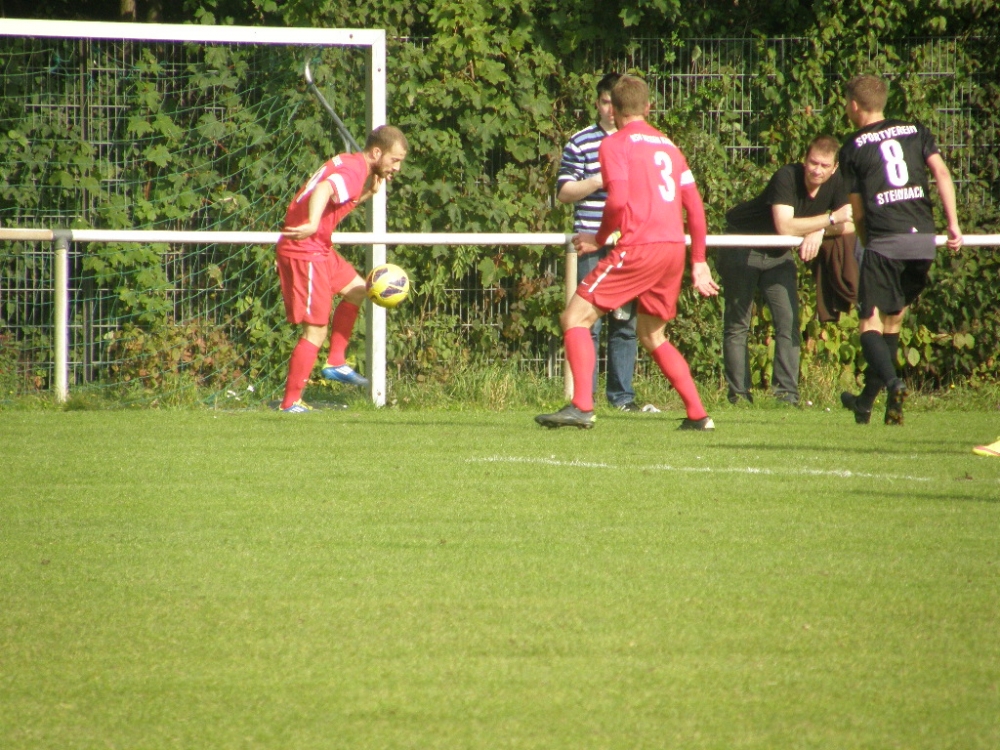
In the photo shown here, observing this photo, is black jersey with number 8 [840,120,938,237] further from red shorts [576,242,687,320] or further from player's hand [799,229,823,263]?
player's hand [799,229,823,263]

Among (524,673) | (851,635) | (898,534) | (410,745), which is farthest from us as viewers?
(898,534)

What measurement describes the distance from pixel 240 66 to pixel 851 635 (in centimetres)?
852

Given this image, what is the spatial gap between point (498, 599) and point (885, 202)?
16.2 feet

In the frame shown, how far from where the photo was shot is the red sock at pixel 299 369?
9.09 metres

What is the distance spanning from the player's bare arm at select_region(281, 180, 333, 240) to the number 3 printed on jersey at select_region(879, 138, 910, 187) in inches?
129

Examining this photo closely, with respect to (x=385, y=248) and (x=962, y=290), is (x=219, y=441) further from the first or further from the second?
(x=962, y=290)

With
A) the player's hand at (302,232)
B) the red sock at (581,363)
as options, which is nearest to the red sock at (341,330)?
the player's hand at (302,232)

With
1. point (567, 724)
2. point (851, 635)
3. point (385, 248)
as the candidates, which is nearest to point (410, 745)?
point (567, 724)

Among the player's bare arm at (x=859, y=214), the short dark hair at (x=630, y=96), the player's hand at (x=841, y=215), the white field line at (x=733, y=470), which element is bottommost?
the white field line at (x=733, y=470)

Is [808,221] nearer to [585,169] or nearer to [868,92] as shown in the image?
[585,169]

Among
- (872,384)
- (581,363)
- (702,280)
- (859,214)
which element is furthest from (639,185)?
(872,384)

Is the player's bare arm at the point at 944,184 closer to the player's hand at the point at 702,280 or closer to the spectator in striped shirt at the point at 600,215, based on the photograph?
the player's hand at the point at 702,280

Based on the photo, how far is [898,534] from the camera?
15.9 ft

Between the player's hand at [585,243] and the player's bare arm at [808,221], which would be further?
the player's bare arm at [808,221]
